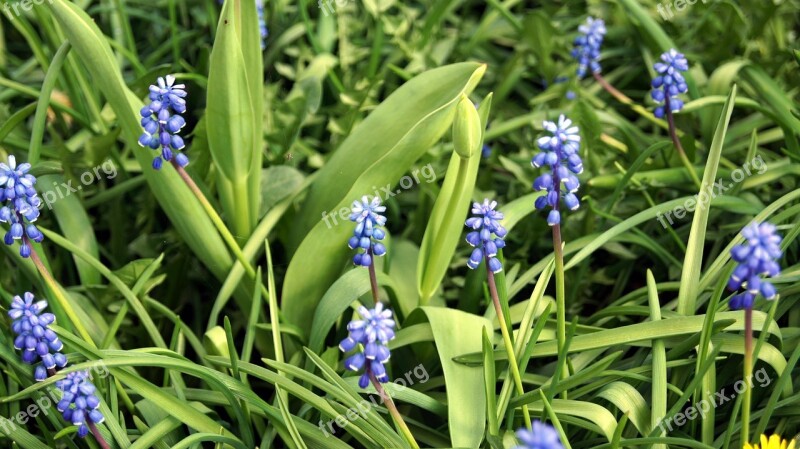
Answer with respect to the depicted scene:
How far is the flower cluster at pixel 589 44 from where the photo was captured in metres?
3.41

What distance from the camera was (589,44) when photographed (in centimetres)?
343

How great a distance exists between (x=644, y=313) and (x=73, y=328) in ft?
5.55

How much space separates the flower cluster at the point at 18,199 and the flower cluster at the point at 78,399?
0.38 metres

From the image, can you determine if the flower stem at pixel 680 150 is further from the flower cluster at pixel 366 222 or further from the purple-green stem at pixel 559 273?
the flower cluster at pixel 366 222

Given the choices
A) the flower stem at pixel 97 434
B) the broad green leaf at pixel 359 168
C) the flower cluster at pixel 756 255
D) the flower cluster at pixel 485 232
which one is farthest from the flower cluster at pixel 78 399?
the flower cluster at pixel 756 255

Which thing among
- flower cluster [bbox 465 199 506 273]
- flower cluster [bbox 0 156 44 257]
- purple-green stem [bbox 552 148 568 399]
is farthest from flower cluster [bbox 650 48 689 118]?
flower cluster [bbox 0 156 44 257]

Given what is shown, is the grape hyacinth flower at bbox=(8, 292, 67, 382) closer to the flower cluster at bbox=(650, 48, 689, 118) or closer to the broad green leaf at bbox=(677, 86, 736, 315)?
the broad green leaf at bbox=(677, 86, 736, 315)

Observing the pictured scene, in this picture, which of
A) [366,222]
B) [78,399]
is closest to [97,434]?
[78,399]

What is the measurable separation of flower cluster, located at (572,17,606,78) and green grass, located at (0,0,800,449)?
0.10 meters

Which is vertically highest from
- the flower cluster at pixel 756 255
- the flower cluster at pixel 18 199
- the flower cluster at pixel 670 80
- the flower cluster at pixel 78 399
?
the flower cluster at pixel 670 80

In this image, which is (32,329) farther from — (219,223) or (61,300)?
(219,223)

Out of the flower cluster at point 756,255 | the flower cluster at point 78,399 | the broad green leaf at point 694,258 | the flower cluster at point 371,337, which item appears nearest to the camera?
the flower cluster at point 756,255

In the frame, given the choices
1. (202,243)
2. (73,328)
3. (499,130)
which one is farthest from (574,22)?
(73,328)

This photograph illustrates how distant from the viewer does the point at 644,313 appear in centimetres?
252
